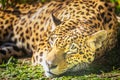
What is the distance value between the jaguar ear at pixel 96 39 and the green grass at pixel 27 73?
38 centimetres

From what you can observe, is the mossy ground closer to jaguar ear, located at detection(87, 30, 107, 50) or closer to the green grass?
the green grass

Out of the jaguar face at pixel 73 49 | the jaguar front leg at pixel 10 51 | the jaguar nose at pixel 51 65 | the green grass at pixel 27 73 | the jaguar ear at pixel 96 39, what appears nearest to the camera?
the jaguar nose at pixel 51 65

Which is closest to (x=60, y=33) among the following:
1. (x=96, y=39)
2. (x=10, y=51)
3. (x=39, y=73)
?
(x=96, y=39)

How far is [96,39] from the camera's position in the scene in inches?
279

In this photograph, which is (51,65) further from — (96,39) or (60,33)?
(96,39)

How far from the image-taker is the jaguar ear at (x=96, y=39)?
276 inches

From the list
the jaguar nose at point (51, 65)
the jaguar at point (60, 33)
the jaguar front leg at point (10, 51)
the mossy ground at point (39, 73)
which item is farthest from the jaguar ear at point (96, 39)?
the jaguar front leg at point (10, 51)

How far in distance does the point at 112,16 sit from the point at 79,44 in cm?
119

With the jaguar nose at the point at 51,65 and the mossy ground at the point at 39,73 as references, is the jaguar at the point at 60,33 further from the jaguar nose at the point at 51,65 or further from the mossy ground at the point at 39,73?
the mossy ground at the point at 39,73

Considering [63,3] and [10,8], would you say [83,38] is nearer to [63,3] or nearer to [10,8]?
[63,3]

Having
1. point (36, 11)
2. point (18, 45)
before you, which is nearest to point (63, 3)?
point (36, 11)

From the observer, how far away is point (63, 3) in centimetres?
890

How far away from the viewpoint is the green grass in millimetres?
6907

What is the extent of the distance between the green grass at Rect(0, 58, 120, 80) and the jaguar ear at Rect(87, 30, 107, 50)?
38 cm
